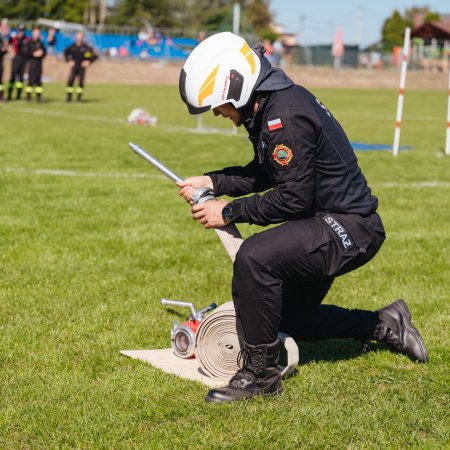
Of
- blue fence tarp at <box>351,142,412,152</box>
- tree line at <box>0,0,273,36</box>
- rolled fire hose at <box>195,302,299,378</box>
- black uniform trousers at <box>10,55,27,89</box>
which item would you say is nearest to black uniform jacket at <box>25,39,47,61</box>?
black uniform trousers at <box>10,55,27,89</box>

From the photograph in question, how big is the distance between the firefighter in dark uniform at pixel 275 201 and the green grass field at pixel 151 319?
0.41 m

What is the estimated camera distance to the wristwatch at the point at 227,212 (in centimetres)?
456

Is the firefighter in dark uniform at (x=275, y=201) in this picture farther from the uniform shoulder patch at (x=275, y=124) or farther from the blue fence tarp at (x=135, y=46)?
the blue fence tarp at (x=135, y=46)

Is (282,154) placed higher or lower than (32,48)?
lower

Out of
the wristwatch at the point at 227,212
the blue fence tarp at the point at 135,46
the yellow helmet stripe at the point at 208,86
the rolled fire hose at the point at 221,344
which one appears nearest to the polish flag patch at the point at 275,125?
the yellow helmet stripe at the point at 208,86

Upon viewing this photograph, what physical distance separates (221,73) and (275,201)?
0.69 metres

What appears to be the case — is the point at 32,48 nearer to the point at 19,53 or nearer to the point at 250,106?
the point at 19,53

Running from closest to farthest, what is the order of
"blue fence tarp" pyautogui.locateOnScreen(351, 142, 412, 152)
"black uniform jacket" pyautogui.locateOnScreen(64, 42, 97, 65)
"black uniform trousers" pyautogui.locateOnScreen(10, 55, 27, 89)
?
"blue fence tarp" pyautogui.locateOnScreen(351, 142, 412, 152), "black uniform trousers" pyautogui.locateOnScreen(10, 55, 27, 89), "black uniform jacket" pyautogui.locateOnScreen(64, 42, 97, 65)

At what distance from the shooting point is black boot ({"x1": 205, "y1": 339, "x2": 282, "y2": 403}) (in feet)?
14.8

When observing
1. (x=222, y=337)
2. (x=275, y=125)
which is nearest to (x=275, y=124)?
(x=275, y=125)

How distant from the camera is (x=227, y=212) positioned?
457cm

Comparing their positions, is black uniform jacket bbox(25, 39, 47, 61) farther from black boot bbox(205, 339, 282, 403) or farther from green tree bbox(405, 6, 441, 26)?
green tree bbox(405, 6, 441, 26)

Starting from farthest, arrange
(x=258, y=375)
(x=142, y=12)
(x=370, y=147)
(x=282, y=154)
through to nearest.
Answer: (x=142, y=12)
(x=370, y=147)
(x=258, y=375)
(x=282, y=154)

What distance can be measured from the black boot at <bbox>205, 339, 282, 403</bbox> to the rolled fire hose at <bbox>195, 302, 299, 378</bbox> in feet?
0.67
